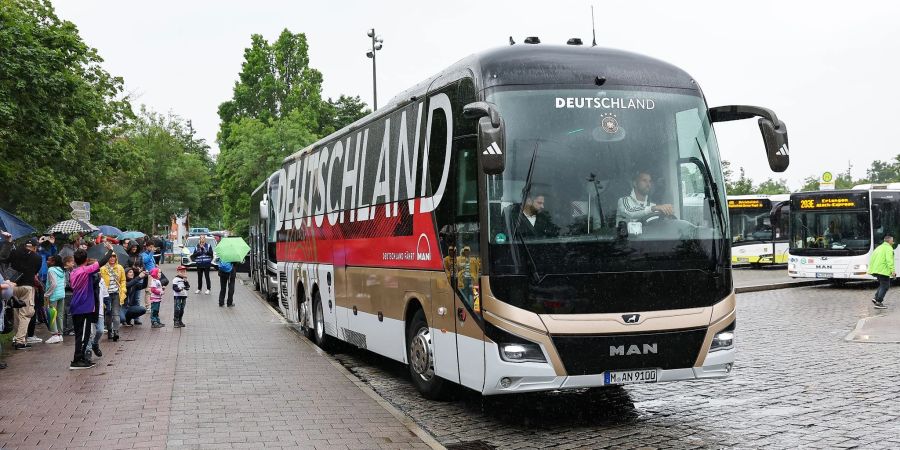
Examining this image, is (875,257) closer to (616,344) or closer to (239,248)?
(239,248)

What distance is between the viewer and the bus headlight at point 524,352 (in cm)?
834

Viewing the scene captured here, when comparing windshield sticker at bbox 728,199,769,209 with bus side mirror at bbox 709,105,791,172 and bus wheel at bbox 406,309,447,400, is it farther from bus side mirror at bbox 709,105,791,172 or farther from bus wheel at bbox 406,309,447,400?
bus side mirror at bbox 709,105,791,172

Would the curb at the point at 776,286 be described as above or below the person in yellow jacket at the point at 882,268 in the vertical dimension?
below

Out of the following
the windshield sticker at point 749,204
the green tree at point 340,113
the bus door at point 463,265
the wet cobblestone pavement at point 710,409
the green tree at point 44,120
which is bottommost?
the wet cobblestone pavement at point 710,409

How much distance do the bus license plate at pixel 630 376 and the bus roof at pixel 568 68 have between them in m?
Answer: 2.51

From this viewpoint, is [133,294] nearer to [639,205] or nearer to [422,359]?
[422,359]

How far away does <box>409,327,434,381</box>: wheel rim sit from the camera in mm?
10202

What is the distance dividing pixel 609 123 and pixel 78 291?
781 centimetres

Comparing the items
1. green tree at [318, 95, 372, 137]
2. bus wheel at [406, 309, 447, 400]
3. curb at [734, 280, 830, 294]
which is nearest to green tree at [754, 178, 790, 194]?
green tree at [318, 95, 372, 137]

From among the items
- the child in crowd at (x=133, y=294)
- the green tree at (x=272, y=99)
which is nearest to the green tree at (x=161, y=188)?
the green tree at (x=272, y=99)

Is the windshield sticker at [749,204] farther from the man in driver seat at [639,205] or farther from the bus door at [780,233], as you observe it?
the man in driver seat at [639,205]

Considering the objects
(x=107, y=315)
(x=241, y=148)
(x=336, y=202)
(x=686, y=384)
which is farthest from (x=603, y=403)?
(x=241, y=148)

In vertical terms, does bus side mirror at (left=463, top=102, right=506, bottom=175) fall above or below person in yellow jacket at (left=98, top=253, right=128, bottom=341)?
above

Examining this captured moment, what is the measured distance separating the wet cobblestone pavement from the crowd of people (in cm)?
366
